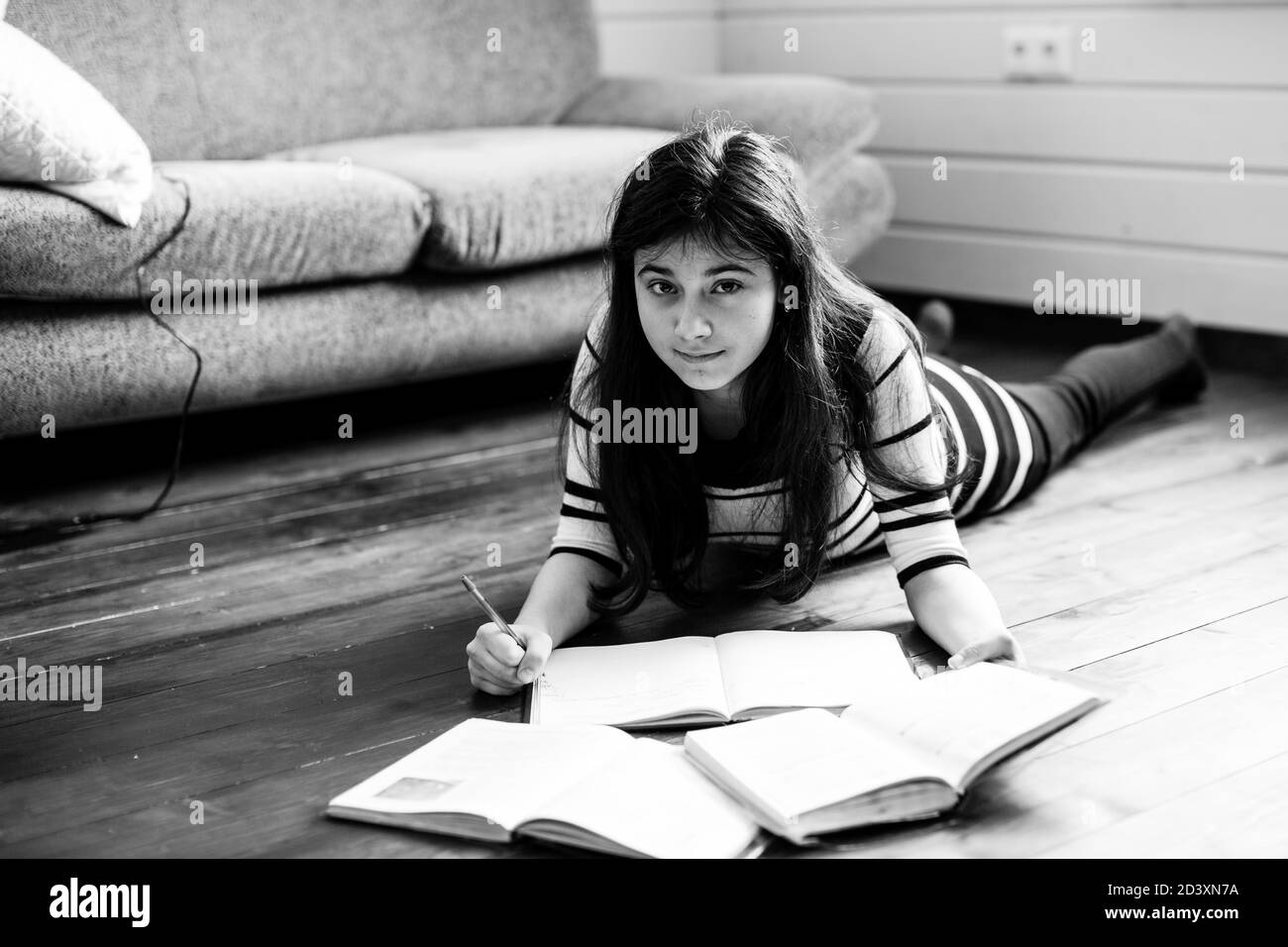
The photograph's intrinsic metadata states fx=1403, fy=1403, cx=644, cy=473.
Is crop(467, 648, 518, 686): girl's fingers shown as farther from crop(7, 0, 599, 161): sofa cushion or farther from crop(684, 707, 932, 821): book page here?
crop(7, 0, 599, 161): sofa cushion

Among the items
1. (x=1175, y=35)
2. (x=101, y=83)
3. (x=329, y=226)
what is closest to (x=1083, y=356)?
(x=1175, y=35)

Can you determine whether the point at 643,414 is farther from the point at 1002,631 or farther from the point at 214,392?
the point at 214,392

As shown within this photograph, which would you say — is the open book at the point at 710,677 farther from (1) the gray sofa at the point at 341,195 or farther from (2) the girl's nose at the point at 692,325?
(1) the gray sofa at the point at 341,195

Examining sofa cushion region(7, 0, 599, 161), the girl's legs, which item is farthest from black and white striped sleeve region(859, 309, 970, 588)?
sofa cushion region(7, 0, 599, 161)

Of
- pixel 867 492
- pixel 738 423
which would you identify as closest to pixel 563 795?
pixel 738 423

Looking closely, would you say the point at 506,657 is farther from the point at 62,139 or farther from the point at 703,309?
the point at 62,139

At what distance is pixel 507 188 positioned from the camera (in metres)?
2.15

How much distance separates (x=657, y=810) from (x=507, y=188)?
1.35 meters

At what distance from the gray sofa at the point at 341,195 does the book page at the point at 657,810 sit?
28.9 inches

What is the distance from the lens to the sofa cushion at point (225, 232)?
5.71 ft

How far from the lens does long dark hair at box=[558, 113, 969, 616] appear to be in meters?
1.25

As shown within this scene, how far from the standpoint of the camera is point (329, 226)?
2.00 metres

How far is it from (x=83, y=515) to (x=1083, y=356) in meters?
1.45

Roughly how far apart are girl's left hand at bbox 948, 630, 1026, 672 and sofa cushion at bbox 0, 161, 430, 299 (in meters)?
1.18
